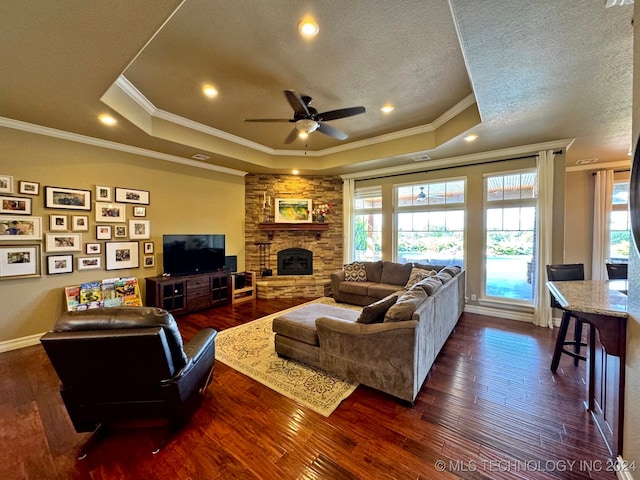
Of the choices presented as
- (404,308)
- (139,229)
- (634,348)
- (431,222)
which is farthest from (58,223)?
(431,222)

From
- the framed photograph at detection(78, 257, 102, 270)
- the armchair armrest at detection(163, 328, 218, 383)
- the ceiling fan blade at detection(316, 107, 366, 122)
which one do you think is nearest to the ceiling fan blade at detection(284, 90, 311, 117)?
the ceiling fan blade at detection(316, 107, 366, 122)

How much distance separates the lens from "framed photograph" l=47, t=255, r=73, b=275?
11.7 ft

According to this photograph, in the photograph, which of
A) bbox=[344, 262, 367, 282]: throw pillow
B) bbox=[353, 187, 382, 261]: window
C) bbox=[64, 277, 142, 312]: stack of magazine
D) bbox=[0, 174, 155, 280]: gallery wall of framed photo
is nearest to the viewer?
bbox=[0, 174, 155, 280]: gallery wall of framed photo

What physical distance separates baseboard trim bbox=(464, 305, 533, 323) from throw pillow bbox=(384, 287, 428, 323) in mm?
3138

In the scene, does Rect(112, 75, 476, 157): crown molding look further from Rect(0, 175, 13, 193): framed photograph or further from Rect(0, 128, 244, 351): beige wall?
Rect(0, 175, 13, 193): framed photograph

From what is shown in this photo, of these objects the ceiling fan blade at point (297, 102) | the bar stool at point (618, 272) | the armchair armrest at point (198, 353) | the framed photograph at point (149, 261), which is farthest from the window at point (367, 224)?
the armchair armrest at point (198, 353)

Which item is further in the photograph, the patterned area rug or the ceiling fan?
the ceiling fan

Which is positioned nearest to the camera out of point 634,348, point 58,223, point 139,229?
point 634,348

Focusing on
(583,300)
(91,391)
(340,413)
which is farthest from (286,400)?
(583,300)

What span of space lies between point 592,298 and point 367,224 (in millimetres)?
4663

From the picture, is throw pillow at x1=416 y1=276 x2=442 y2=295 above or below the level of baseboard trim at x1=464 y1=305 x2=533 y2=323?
above

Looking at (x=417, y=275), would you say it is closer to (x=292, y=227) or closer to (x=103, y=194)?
(x=292, y=227)

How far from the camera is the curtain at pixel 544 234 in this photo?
4182 mm

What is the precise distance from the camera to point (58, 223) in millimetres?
3645
